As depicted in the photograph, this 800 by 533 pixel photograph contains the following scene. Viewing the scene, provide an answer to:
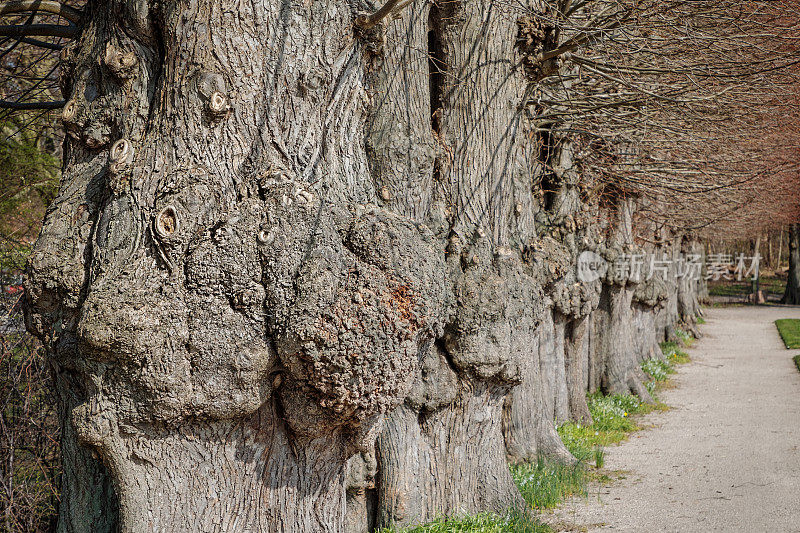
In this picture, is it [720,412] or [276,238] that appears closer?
[276,238]

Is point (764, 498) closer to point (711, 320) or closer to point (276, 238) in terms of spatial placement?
point (276, 238)

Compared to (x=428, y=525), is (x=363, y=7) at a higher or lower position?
higher

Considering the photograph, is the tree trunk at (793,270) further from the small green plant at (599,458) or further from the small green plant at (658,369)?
the small green plant at (599,458)

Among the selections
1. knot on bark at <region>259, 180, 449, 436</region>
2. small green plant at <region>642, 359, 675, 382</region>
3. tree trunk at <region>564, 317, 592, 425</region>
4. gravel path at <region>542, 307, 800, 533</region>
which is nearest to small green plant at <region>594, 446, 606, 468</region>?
gravel path at <region>542, 307, 800, 533</region>

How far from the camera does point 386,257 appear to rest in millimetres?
3768

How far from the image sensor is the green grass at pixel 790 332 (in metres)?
18.9

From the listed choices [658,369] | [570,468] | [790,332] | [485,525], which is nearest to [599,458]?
[570,468]

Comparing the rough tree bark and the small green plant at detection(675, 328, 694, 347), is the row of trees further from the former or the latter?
the small green plant at detection(675, 328, 694, 347)

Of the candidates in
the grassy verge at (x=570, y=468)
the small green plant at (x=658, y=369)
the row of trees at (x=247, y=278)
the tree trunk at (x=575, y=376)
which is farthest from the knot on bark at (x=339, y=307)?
the small green plant at (x=658, y=369)

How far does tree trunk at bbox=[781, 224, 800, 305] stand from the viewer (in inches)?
1299

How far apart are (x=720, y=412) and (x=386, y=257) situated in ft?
32.2

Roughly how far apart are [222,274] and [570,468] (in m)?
5.21

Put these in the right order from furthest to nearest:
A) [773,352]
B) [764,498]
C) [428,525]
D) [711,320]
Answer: [711,320] → [773,352] → [764,498] → [428,525]

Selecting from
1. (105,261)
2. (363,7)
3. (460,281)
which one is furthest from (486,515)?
(363,7)
